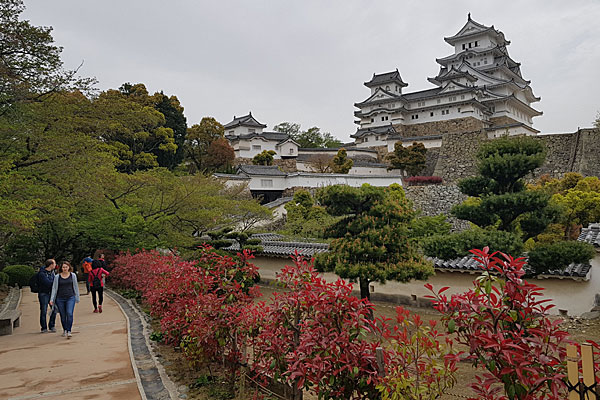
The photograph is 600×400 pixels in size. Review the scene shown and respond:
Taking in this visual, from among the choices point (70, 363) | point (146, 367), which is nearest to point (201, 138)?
point (70, 363)

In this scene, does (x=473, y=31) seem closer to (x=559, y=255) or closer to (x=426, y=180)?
(x=426, y=180)

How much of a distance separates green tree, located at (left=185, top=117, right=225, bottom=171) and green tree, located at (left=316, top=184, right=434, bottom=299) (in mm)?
27290

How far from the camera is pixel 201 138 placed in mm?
35344

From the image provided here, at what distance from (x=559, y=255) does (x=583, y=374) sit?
7298 millimetres

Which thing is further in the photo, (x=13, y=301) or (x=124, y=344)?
(x=13, y=301)

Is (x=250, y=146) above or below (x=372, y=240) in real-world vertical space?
above

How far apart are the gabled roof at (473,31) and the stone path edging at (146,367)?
4764 centimetres

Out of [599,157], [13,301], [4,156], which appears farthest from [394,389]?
[599,157]

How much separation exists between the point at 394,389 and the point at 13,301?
11.2 metres

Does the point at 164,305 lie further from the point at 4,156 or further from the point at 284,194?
the point at 284,194

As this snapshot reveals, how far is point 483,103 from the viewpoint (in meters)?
40.9

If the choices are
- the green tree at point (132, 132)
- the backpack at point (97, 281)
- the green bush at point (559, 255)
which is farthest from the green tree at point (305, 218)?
the green bush at point (559, 255)

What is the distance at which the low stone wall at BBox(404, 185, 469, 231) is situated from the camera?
27.4m

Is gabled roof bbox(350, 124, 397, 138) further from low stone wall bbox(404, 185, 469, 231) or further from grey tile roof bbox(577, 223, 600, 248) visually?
grey tile roof bbox(577, 223, 600, 248)
